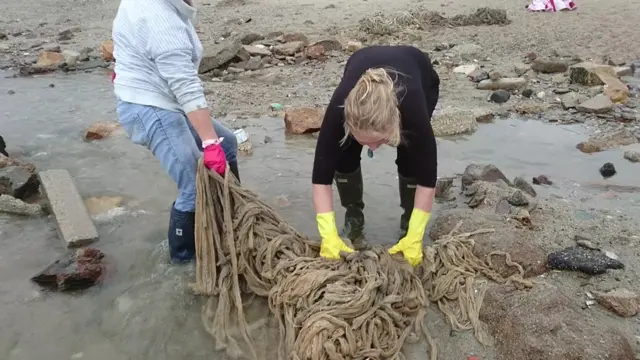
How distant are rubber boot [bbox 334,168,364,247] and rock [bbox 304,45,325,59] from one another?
17.2 ft

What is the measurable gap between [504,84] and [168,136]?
5.18 metres

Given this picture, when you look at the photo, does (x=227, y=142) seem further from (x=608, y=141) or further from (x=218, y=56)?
(x=218, y=56)

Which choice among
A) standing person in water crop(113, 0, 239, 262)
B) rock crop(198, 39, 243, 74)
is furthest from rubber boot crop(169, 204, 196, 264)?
rock crop(198, 39, 243, 74)

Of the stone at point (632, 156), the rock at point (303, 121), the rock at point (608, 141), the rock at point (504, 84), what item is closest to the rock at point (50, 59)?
the rock at point (303, 121)

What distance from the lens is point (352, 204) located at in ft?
14.7

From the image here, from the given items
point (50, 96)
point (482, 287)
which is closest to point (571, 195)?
point (482, 287)

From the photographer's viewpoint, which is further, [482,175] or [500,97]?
[500,97]

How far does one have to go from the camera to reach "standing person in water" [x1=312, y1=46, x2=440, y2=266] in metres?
2.89

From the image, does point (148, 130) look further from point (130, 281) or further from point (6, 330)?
point (6, 330)

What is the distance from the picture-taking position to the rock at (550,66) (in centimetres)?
795

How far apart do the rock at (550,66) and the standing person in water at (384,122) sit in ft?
15.9

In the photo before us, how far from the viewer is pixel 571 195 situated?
486 centimetres

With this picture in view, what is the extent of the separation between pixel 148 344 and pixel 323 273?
3.55ft

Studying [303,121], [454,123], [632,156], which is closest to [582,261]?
[632,156]
